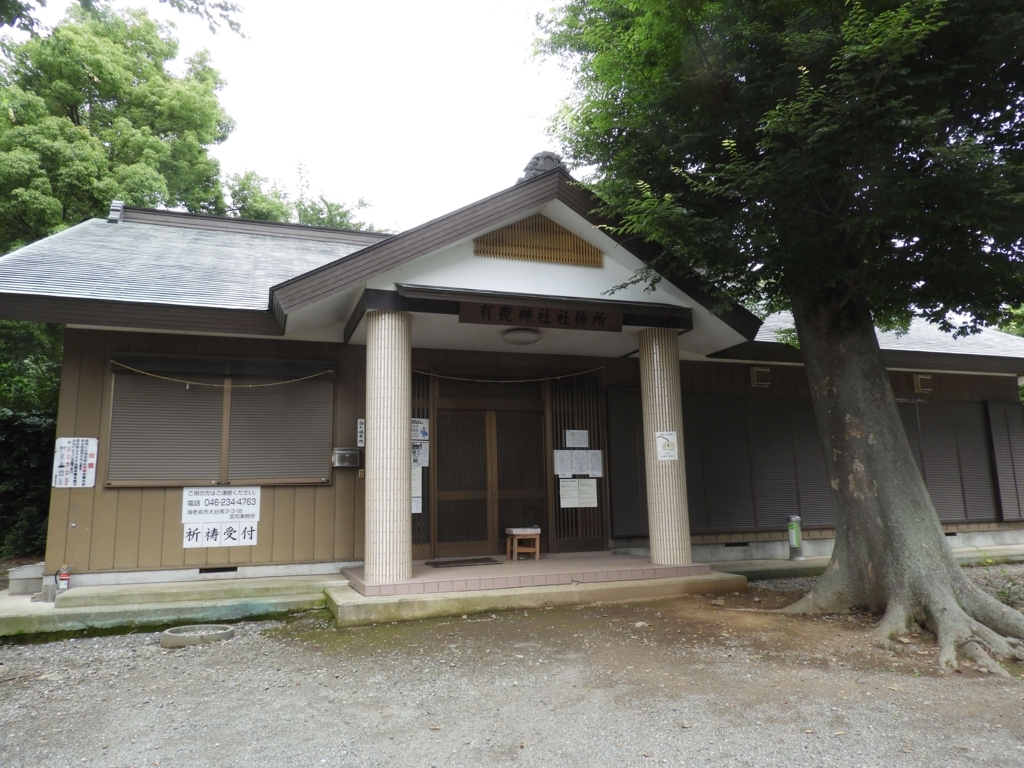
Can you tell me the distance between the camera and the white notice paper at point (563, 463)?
840 centimetres

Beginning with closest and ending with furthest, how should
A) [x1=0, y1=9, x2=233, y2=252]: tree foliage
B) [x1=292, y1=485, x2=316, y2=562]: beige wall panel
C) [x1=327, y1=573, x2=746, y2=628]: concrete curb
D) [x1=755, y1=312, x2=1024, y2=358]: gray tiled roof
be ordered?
[x1=327, y1=573, x2=746, y2=628]: concrete curb → [x1=292, y1=485, x2=316, y2=562]: beige wall panel → [x1=755, y1=312, x2=1024, y2=358]: gray tiled roof → [x1=0, y1=9, x2=233, y2=252]: tree foliage

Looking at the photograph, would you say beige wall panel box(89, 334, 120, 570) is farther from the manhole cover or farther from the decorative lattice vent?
the decorative lattice vent

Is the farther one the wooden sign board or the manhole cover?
the wooden sign board

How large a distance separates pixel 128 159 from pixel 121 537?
11.1 meters

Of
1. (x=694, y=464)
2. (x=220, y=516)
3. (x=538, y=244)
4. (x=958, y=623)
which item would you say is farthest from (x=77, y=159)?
(x=958, y=623)

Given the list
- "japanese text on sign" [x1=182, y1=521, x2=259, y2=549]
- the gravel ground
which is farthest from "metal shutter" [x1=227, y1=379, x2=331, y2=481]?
the gravel ground

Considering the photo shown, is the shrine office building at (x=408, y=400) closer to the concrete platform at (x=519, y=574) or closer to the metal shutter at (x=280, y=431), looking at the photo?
the metal shutter at (x=280, y=431)

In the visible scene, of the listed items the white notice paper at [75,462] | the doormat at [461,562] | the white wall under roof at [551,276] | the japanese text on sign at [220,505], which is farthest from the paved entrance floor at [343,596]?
the white wall under roof at [551,276]

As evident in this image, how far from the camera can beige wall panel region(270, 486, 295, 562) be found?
7074 mm

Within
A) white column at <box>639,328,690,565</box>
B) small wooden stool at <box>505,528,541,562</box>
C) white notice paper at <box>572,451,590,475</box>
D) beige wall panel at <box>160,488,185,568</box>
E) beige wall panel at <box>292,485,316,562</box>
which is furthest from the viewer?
white notice paper at <box>572,451,590,475</box>

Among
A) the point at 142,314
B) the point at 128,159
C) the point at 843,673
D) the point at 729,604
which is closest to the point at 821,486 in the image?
the point at 729,604

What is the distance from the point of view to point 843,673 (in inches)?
168

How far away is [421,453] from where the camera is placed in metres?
7.86

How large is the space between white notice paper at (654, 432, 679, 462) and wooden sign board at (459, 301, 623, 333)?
1267 millimetres
